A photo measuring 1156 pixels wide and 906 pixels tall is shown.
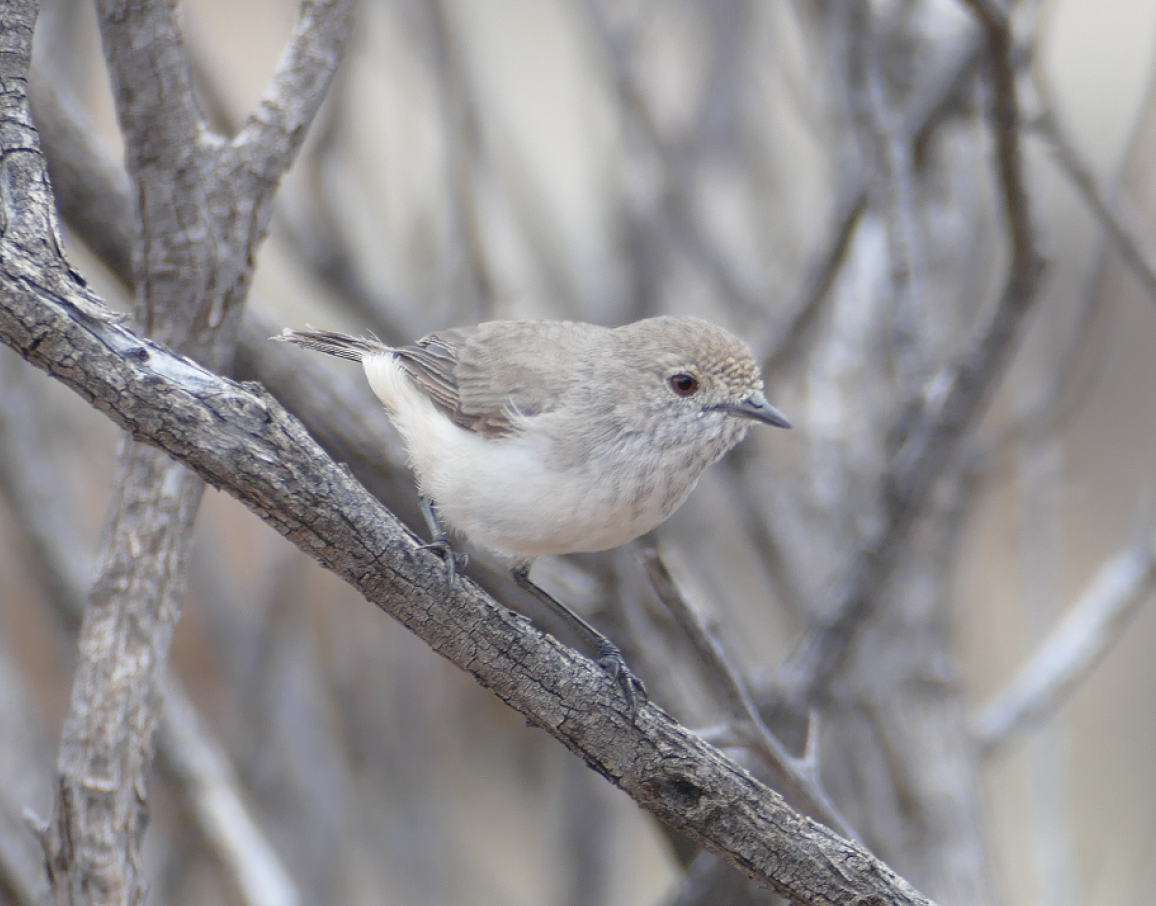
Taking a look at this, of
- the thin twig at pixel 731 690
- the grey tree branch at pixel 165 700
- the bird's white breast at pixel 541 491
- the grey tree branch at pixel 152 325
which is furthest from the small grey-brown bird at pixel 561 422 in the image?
the grey tree branch at pixel 165 700

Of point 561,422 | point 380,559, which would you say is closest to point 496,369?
point 561,422

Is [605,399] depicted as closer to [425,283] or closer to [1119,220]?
[1119,220]

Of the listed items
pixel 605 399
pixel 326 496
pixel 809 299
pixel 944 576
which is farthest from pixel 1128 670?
pixel 326 496

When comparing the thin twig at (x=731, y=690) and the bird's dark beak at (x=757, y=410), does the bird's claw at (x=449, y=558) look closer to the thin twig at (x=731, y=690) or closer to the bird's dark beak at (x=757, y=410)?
the thin twig at (x=731, y=690)

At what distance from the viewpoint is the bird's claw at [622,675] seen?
237 centimetres

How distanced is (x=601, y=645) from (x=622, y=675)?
313 millimetres

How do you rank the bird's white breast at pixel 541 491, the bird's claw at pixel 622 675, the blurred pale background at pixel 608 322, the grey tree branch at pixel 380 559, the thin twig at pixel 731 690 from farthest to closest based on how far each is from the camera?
the blurred pale background at pixel 608 322 → the thin twig at pixel 731 690 → the bird's white breast at pixel 541 491 → the bird's claw at pixel 622 675 → the grey tree branch at pixel 380 559

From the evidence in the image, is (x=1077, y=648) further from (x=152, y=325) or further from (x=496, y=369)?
(x=152, y=325)

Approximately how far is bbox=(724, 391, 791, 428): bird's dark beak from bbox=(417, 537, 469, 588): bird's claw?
80 cm

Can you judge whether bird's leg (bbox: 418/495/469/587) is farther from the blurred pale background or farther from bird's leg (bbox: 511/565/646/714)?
the blurred pale background

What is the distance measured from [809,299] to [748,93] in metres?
2.62

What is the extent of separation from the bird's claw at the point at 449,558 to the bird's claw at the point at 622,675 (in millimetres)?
409

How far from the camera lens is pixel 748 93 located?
241 inches

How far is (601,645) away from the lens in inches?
109
